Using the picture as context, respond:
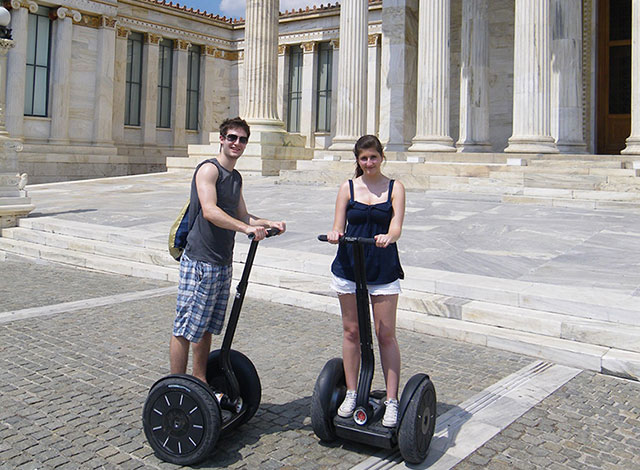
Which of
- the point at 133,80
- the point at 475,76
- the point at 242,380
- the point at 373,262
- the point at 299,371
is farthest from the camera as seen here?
the point at 133,80

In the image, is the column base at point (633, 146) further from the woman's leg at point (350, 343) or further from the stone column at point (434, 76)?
the woman's leg at point (350, 343)

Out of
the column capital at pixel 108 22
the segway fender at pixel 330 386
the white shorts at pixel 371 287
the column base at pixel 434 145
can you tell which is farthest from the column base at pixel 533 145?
the column capital at pixel 108 22

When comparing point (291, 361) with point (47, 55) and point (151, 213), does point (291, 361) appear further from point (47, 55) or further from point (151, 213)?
point (47, 55)

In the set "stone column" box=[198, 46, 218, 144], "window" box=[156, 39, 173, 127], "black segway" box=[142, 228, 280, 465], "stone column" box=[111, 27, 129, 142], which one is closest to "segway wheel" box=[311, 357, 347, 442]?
"black segway" box=[142, 228, 280, 465]

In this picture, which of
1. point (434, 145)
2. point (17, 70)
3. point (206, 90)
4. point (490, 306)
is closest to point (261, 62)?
point (434, 145)

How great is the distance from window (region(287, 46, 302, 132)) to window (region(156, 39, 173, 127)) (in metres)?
5.86

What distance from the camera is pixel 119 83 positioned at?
28172 millimetres

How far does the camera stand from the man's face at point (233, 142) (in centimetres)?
387

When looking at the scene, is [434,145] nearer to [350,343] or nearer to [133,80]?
[133,80]

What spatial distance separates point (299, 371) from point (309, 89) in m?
26.9

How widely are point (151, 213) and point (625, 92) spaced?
17231 millimetres

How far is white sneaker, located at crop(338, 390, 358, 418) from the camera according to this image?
3689mm

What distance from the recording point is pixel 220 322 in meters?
4.00

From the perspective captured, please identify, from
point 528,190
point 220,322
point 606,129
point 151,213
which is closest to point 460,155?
point 528,190
